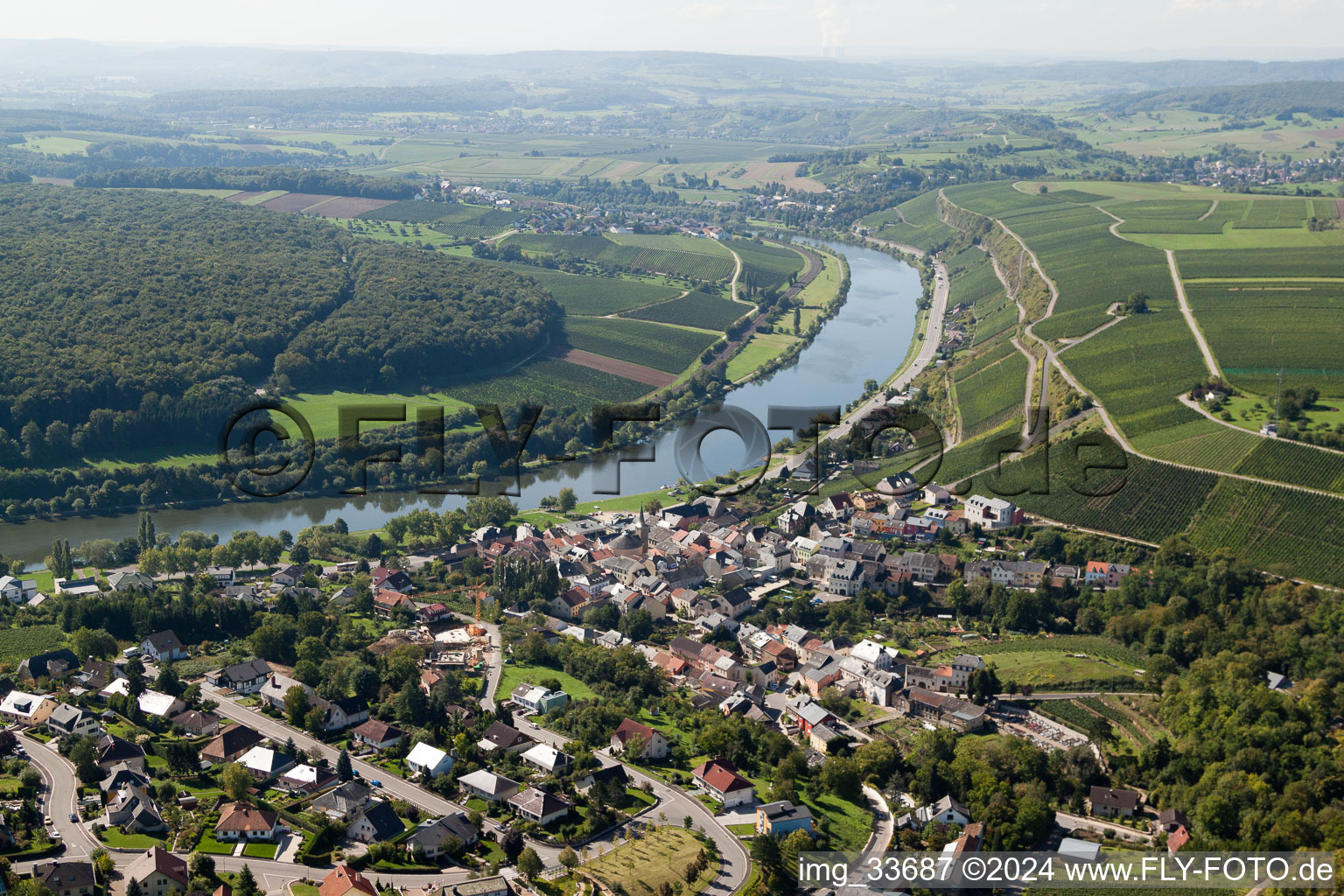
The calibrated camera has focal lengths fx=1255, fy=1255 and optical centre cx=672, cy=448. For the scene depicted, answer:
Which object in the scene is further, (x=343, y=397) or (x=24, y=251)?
(x=24, y=251)

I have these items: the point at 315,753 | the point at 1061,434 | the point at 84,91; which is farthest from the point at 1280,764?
the point at 84,91

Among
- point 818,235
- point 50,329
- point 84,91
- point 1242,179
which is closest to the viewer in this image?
point 50,329

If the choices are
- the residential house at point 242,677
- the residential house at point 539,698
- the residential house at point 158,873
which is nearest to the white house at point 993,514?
the residential house at point 539,698

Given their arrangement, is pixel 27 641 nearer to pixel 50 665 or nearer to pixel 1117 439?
pixel 50 665

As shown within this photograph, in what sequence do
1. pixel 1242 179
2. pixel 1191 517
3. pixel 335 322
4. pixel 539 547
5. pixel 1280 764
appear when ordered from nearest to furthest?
1. pixel 1280 764
2. pixel 1191 517
3. pixel 539 547
4. pixel 335 322
5. pixel 1242 179

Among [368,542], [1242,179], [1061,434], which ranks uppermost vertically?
[1242,179]

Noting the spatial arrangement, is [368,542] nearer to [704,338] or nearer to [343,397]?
[343,397]

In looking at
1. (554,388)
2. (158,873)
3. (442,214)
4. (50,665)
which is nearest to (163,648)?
(50,665)
